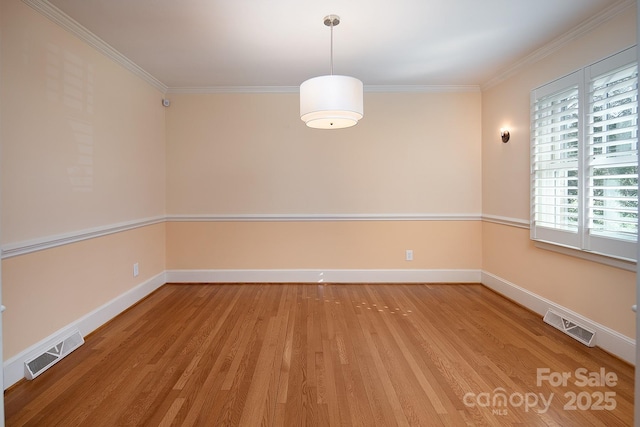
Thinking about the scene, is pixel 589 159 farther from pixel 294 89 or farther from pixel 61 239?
pixel 61 239

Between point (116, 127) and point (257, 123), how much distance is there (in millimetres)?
1600

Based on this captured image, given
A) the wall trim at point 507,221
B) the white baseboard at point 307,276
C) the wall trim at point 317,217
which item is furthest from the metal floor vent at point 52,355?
the wall trim at point 507,221

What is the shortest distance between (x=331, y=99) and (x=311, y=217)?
7.04ft

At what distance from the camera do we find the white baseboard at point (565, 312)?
2.32m

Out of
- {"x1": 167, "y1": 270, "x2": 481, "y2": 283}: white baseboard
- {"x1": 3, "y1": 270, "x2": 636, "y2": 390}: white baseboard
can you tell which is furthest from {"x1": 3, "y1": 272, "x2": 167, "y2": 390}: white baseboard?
{"x1": 167, "y1": 270, "x2": 481, "y2": 283}: white baseboard

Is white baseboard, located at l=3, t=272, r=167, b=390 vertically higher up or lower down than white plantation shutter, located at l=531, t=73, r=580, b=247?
lower down

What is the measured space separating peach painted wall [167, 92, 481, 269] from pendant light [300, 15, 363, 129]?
1.74 metres

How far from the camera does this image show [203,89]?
165 inches

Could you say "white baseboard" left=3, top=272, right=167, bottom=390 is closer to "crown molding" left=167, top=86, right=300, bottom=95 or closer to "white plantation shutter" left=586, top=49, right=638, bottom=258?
"crown molding" left=167, top=86, right=300, bottom=95

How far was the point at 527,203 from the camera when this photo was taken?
3379 millimetres

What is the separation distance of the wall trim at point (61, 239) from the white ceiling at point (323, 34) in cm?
167

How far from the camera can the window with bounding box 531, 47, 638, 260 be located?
2.31 m

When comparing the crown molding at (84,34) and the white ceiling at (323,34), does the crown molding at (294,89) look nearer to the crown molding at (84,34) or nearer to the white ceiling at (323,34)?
the white ceiling at (323,34)

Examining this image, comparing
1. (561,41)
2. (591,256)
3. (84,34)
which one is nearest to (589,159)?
(591,256)
